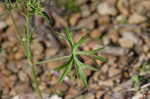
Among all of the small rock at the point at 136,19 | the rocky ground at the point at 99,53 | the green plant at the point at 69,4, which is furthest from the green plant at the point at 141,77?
the green plant at the point at 69,4

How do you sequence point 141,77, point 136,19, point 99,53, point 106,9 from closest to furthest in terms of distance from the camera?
point 141,77 < point 99,53 < point 136,19 < point 106,9

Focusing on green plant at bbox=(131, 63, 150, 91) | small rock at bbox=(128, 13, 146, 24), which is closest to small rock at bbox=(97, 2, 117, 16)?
small rock at bbox=(128, 13, 146, 24)

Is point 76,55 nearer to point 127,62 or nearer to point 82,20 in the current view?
point 127,62

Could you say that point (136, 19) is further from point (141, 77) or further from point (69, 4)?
point (141, 77)

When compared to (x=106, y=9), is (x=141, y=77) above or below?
below

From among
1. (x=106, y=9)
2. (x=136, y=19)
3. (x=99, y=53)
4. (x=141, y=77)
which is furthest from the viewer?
(x=106, y=9)

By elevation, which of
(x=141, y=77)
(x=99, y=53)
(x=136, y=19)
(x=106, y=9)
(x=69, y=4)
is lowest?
(x=141, y=77)

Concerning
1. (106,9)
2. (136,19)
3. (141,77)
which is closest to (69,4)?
(106,9)
